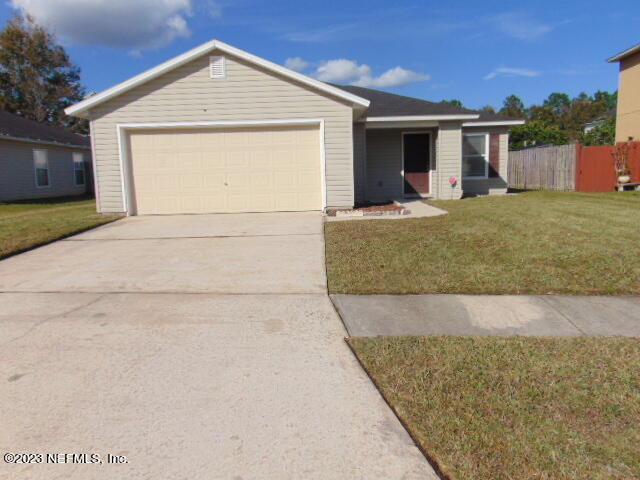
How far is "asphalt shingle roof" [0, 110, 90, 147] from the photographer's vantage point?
19.9 m

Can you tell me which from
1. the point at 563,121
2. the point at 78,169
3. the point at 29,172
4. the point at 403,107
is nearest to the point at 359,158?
the point at 403,107

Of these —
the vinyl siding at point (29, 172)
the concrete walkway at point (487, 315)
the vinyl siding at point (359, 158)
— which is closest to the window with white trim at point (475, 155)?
the vinyl siding at point (359, 158)

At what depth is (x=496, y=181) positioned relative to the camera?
695 inches

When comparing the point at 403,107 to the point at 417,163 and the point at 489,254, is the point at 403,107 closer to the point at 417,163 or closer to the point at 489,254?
the point at 417,163

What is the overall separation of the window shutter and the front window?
20604 mm

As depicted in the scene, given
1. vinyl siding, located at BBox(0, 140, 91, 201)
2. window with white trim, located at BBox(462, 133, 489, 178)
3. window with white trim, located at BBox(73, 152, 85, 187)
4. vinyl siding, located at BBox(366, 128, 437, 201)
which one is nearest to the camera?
vinyl siding, located at BBox(366, 128, 437, 201)

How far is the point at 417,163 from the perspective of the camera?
55.2 feet

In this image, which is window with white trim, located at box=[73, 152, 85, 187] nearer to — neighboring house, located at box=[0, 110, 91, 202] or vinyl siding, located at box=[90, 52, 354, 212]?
neighboring house, located at box=[0, 110, 91, 202]

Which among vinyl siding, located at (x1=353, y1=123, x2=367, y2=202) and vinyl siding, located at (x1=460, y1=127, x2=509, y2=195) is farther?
vinyl siding, located at (x1=460, y1=127, x2=509, y2=195)

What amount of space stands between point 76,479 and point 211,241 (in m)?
6.63

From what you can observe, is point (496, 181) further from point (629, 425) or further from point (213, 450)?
point (213, 450)

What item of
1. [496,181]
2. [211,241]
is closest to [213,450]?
[211,241]

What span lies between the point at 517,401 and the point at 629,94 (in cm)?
2511

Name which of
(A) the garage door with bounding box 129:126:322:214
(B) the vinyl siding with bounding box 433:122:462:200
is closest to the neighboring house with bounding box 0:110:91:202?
(A) the garage door with bounding box 129:126:322:214
